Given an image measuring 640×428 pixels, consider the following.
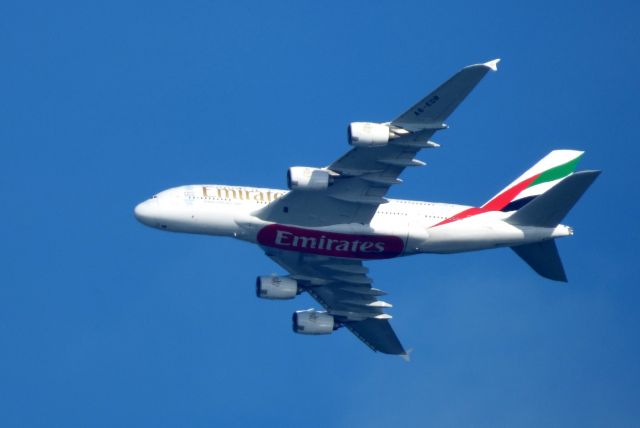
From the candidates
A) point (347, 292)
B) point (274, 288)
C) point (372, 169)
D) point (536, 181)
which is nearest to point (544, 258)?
point (536, 181)

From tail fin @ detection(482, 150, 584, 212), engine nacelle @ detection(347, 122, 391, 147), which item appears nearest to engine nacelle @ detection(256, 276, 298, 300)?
tail fin @ detection(482, 150, 584, 212)

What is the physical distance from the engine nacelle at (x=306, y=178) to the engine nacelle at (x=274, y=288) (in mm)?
11190

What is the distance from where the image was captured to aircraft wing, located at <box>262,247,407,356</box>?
9188cm

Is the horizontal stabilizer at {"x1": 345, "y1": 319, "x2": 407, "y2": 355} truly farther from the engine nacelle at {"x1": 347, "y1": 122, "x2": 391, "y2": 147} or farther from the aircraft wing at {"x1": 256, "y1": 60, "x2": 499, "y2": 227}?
the engine nacelle at {"x1": 347, "y1": 122, "x2": 391, "y2": 147}

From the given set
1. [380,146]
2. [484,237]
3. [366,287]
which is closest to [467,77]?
[380,146]

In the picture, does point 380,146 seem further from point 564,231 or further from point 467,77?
point 564,231

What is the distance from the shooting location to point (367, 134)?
261 feet

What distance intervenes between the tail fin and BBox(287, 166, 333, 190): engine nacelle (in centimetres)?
1292

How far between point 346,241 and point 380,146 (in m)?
9.23

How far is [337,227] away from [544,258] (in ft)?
46.4

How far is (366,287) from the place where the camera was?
94375 mm

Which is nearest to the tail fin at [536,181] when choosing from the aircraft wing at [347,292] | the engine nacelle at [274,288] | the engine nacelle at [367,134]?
the aircraft wing at [347,292]

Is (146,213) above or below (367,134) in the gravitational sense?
below

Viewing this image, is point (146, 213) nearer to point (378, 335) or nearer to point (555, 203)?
point (378, 335)
